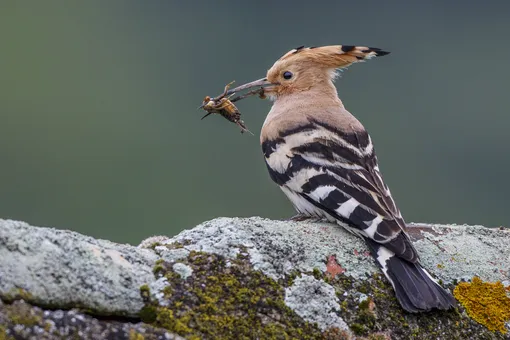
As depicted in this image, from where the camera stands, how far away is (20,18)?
52000mm

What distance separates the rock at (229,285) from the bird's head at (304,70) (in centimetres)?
276

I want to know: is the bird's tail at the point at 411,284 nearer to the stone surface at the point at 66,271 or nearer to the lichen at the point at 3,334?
the stone surface at the point at 66,271

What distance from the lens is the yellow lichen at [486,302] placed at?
3881 millimetres

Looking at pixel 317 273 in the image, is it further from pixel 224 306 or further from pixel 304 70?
pixel 304 70

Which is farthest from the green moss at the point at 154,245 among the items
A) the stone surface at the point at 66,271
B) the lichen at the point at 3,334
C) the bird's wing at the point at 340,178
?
the bird's wing at the point at 340,178

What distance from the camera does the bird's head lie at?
6.90 meters

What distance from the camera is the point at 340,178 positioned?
17.4ft

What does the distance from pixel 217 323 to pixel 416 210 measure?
23173mm

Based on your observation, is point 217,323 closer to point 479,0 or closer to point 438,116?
point 438,116

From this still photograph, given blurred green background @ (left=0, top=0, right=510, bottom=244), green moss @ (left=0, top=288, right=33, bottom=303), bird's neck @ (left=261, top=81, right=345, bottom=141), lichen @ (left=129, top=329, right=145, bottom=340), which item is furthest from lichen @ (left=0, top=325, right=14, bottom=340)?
blurred green background @ (left=0, top=0, right=510, bottom=244)

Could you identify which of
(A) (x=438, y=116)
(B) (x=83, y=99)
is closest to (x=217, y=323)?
(A) (x=438, y=116)

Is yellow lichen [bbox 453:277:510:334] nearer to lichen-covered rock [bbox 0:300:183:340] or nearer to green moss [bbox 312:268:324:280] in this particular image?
green moss [bbox 312:268:324:280]

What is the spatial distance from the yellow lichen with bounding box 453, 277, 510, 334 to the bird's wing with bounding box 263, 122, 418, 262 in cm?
36

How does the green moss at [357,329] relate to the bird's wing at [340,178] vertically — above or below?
below
